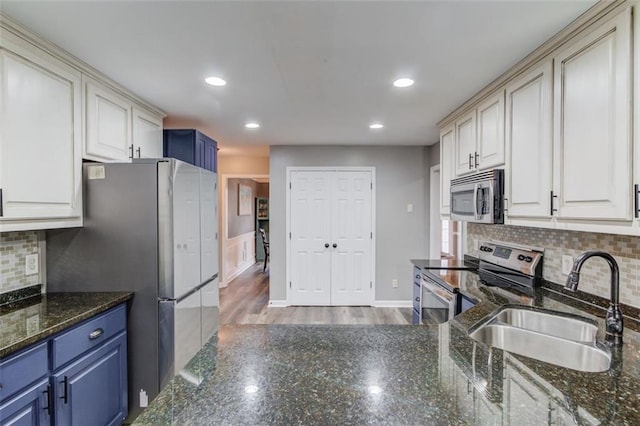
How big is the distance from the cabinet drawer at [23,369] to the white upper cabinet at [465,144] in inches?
114

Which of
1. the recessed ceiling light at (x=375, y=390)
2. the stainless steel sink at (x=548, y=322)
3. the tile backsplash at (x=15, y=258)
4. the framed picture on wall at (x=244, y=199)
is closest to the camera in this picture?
the recessed ceiling light at (x=375, y=390)

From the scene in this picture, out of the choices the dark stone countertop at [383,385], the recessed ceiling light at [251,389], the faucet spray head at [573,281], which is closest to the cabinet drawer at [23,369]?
the dark stone countertop at [383,385]

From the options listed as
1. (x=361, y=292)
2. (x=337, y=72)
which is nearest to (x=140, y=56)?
(x=337, y=72)

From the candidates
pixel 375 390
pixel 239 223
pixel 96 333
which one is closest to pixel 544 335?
pixel 375 390

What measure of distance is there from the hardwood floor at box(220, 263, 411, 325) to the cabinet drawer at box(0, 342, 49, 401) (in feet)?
8.21

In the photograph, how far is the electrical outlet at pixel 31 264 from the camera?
6.21ft

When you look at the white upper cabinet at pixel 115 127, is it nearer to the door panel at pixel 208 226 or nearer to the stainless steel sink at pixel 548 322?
the door panel at pixel 208 226

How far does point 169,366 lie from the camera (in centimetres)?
203

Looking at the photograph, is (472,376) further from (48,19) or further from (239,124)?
(239,124)

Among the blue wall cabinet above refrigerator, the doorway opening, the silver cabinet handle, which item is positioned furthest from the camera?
the doorway opening

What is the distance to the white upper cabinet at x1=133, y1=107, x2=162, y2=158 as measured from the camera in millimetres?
2488

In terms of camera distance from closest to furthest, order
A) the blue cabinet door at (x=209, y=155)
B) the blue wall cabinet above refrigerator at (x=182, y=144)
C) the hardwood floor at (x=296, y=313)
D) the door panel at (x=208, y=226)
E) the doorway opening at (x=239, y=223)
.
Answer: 1. the door panel at (x=208, y=226)
2. the blue wall cabinet above refrigerator at (x=182, y=144)
3. the blue cabinet door at (x=209, y=155)
4. the hardwood floor at (x=296, y=313)
5. the doorway opening at (x=239, y=223)

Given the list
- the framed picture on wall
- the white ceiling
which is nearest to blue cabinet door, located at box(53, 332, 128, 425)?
the white ceiling

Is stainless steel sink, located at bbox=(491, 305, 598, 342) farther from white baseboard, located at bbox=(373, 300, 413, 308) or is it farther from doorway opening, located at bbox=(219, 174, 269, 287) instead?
doorway opening, located at bbox=(219, 174, 269, 287)
